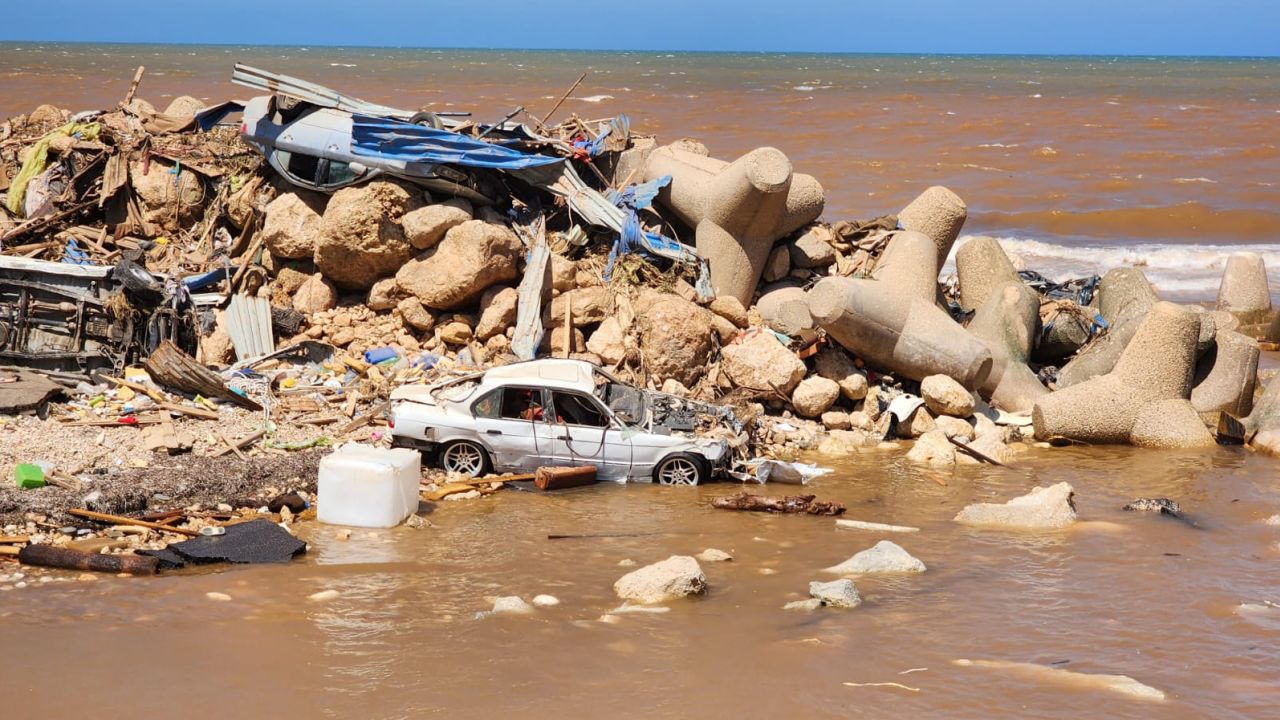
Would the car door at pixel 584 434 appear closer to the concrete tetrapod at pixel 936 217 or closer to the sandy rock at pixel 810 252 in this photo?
the sandy rock at pixel 810 252

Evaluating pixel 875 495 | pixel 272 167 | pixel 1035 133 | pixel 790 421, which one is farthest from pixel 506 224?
pixel 1035 133

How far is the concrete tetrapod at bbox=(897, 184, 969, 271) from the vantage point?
17125 millimetres

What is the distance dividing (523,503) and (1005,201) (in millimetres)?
24703

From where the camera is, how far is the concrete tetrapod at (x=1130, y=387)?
14.5 meters

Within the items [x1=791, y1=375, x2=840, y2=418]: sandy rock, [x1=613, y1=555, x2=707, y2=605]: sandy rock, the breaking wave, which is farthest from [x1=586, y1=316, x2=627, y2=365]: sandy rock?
the breaking wave

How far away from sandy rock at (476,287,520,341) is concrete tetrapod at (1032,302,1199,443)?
6883 millimetres

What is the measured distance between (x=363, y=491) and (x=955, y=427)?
7.47 metres

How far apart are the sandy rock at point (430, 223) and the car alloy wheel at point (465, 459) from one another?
3.77 metres

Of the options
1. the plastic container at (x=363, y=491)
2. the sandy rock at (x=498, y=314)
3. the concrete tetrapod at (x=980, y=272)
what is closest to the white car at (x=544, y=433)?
the plastic container at (x=363, y=491)

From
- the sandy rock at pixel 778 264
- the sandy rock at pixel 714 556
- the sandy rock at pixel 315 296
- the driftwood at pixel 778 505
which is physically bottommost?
the sandy rock at pixel 714 556

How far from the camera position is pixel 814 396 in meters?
14.3

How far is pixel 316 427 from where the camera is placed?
43.0 ft

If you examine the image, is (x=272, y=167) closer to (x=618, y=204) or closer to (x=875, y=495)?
(x=618, y=204)

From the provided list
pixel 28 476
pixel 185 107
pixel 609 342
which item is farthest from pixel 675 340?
pixel 185 107
